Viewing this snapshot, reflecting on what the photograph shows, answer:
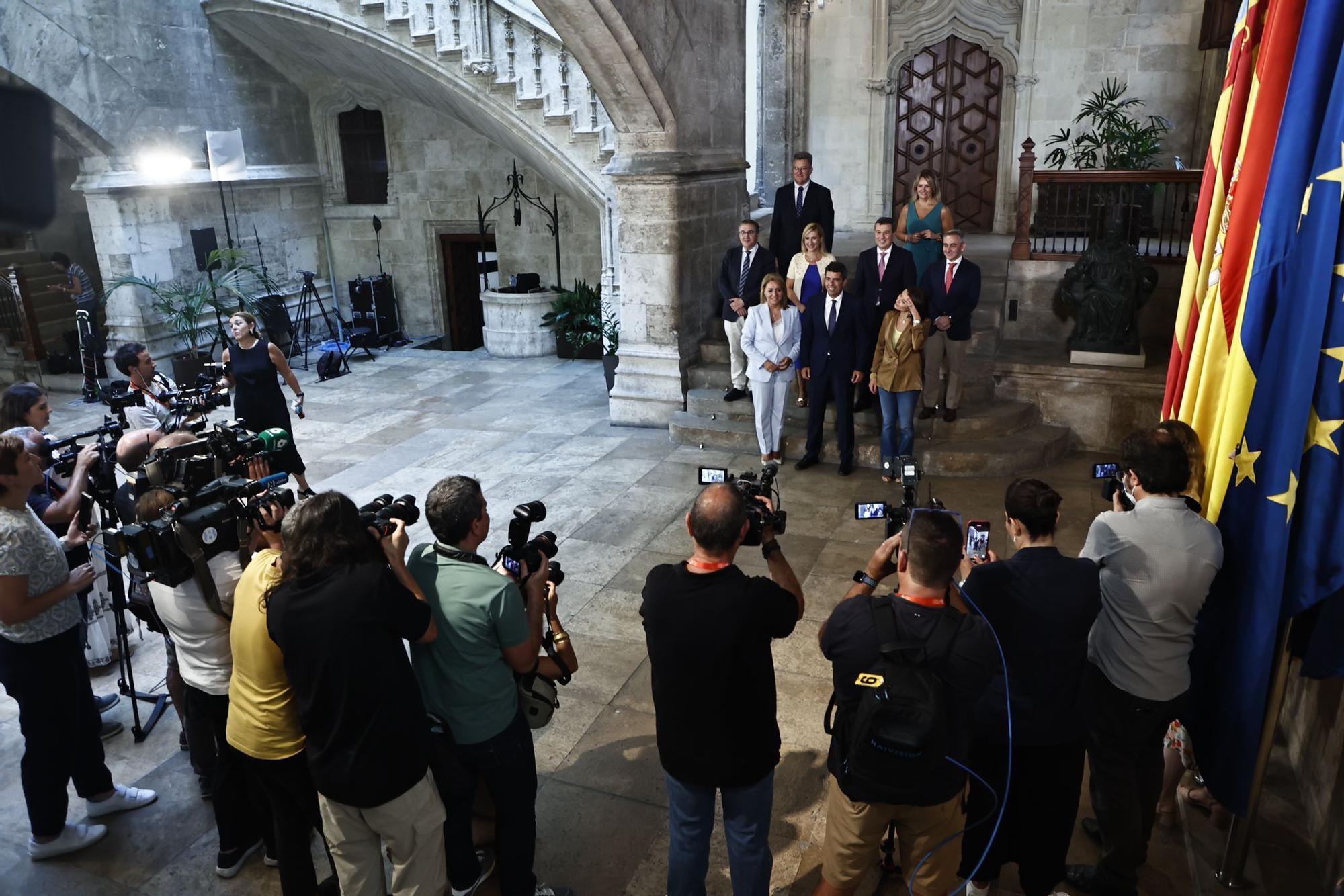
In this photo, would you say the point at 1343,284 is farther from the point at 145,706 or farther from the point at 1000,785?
the point at 145,706

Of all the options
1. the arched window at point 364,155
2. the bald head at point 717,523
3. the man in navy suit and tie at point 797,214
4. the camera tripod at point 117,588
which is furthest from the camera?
the arched window at point 364,155

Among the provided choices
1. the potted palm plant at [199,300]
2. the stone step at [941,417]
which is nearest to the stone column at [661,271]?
the stone step at [941,417]

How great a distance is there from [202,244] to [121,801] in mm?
10028

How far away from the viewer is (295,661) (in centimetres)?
258

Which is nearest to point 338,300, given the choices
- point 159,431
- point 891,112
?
point 891,112

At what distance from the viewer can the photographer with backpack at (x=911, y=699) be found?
8.05 feet

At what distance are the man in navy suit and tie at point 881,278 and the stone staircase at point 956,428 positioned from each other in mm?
824

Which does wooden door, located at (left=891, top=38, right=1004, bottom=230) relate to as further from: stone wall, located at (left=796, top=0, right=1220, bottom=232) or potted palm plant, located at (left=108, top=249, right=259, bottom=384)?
potted palm plant, located at (left=108, top=249, right=259, bottom=384)

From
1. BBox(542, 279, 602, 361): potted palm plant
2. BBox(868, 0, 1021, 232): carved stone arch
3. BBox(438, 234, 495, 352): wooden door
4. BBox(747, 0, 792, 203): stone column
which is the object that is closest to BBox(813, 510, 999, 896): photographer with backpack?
BBox(542, 279, 602, 361): potted palm plant

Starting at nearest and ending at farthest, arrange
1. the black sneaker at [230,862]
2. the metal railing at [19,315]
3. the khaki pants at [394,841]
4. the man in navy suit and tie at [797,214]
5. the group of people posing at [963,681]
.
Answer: the group of people posing at [963,681], the khaki pants at [394,841], the black sneaker at [230,862], the man in navy suit and tie at [797,214], the metal railing at [19,315]

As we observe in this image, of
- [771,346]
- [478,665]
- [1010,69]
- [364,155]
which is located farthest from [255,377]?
[1010,69]

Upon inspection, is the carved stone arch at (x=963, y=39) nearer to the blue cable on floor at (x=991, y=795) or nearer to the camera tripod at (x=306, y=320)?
the camera tripod at (x=306, y=320)

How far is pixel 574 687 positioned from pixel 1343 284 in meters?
3.52

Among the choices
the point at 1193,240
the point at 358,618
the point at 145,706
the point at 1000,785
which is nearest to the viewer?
the point at 358,618
